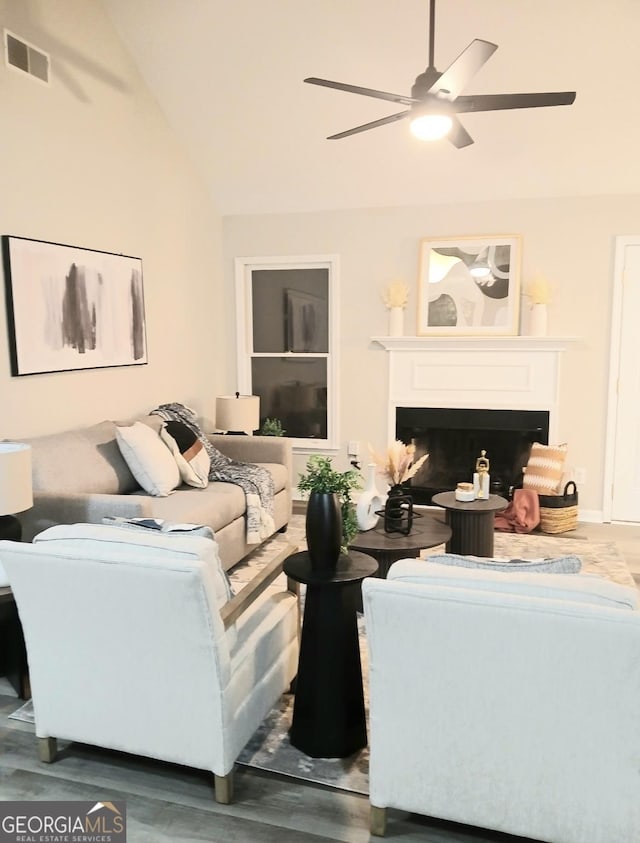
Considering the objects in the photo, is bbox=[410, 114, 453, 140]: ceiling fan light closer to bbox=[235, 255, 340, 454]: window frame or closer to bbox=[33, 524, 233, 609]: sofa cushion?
bbox=[33, 524, 233, 609]: sofa cushion

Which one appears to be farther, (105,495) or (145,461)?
(145,461)

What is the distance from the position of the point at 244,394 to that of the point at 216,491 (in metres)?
2.05

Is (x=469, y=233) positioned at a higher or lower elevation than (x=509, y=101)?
lower

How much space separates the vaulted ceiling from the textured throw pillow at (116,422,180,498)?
251cm

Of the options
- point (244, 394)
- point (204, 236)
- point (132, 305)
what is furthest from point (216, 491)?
point (204, 236)

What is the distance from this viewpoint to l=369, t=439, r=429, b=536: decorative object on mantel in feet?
12.4

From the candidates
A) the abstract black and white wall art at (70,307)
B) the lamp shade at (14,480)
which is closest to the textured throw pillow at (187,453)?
the abstract black and white wall art at (70,307)

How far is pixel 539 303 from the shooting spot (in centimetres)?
530

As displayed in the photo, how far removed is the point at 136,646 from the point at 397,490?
6.71ft

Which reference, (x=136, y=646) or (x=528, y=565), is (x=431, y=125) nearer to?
(x=528, y=565)

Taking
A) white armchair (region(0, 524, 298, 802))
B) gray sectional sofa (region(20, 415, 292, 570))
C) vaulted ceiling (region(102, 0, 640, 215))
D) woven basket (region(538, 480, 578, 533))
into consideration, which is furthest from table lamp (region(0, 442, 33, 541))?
woven basket (region(538, 480, 578, 533))

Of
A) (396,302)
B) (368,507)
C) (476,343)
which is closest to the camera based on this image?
(368,507)

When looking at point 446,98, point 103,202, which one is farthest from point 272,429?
point 446,98

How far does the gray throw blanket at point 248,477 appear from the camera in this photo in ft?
14.6
